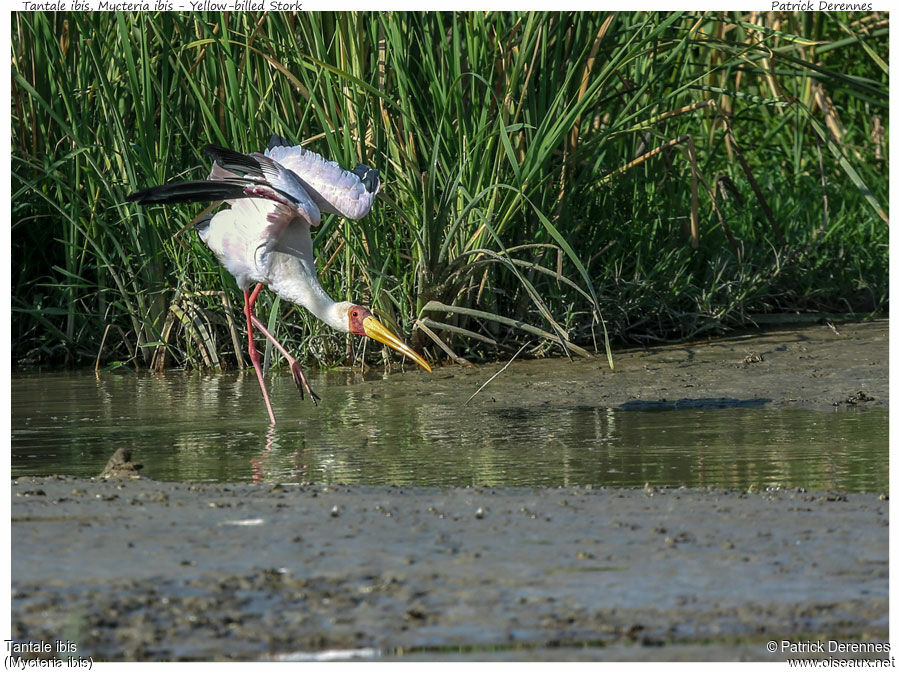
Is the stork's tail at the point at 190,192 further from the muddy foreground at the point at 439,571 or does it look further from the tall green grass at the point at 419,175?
the muddy foreground at the point at 439,571

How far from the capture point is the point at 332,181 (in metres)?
6.59

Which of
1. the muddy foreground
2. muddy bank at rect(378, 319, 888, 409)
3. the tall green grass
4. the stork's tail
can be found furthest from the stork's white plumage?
the muddy foreground

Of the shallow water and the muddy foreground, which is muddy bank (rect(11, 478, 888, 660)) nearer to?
the muddy foreground

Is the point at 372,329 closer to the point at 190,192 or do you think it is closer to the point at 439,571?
the point at 190,192

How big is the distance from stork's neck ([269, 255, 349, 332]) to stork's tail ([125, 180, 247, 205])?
477mm

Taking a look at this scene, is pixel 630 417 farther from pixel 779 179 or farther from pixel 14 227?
pixel 779 179

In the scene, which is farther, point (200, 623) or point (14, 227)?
point (14, 227)

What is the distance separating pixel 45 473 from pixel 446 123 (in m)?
2.98

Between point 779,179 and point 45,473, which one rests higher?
point 779,179

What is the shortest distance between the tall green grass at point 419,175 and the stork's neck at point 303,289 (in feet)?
1.44

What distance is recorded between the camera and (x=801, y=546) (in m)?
3.43

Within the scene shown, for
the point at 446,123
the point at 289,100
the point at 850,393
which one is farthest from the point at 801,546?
the point at 289,100

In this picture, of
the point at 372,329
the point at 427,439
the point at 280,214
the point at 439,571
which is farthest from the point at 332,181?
the point at 439,571

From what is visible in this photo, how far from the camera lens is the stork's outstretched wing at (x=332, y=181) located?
652cm
